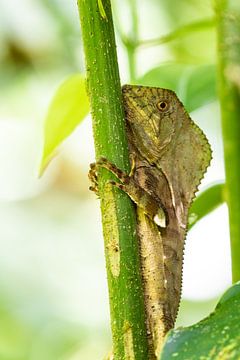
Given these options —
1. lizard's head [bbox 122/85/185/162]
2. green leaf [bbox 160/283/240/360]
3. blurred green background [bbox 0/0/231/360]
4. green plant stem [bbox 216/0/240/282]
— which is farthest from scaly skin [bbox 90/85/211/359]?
blurred green background [bbox 0/0/231/360]

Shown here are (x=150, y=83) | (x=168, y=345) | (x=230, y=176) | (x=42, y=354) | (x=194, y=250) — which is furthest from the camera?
(x=42, y=354)

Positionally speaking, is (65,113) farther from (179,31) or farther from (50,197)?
(50,197)

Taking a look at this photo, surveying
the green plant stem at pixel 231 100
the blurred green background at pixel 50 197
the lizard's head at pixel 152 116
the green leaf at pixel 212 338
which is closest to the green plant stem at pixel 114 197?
the green leaf at pixel 212 338

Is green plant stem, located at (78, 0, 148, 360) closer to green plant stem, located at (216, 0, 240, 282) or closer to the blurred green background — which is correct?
green plant stem, located at (216, 0, 240, 282)

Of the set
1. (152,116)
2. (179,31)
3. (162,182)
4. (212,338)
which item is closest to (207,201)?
(162,182)

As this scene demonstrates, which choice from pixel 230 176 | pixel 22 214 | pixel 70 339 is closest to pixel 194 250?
pixel 70 339

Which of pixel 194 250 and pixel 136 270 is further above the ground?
pixel 194 250

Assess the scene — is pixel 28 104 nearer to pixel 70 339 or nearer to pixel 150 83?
pixel 70 339
